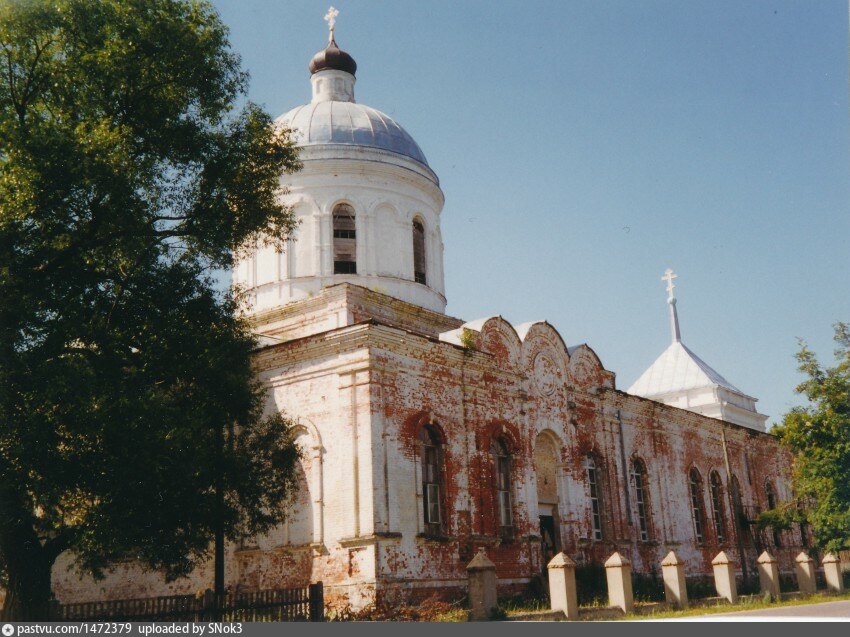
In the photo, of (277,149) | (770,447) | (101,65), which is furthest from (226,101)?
(770,447)

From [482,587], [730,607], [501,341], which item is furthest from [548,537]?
[482,587]

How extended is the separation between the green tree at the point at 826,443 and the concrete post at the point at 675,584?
6873mm

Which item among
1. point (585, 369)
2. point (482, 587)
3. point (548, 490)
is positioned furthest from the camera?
point (585, 369)

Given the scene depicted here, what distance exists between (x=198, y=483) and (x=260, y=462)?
1812 millimetres

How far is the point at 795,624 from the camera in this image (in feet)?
36.1

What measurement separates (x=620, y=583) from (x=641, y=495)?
850 cm

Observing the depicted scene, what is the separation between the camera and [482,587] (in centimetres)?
1538

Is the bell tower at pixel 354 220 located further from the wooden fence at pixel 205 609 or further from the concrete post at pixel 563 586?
the wooden fence at pixel 205 609

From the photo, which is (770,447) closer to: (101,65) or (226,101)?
(226,101)

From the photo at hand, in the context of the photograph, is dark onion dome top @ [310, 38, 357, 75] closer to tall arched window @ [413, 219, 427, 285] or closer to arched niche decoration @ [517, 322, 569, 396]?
tall arched window @ [413, 219, 427, 285]

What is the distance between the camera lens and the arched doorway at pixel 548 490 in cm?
2183

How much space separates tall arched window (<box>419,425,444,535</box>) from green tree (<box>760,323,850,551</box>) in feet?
37.8

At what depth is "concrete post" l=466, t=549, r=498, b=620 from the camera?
1531cm

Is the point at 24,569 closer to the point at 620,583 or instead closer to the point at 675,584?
the point at 620,583
